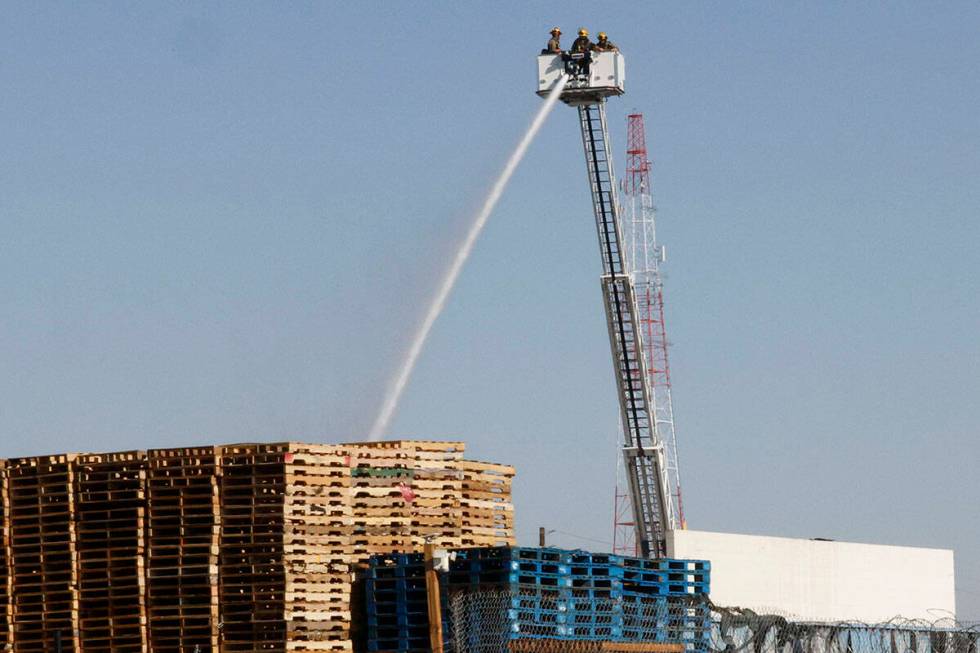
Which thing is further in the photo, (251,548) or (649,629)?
(649,629)

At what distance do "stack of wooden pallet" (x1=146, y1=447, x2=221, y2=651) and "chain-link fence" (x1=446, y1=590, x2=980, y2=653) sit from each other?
3.63 metres

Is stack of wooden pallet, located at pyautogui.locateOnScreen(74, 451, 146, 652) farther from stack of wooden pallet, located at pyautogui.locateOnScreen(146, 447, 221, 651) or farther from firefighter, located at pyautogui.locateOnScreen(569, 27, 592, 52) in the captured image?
firefighter, located at pyautogui.locateOnScreen(569, 27, 592, 52)

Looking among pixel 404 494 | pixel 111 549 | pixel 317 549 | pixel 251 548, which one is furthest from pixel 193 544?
pixel 404 494

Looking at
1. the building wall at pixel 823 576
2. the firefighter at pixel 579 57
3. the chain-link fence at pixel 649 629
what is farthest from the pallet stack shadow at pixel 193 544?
the firefighter at pixel 579 57

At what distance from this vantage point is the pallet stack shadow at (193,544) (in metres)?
25.9

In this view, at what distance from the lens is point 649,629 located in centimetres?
2617

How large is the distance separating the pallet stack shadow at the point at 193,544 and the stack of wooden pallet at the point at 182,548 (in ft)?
0.07

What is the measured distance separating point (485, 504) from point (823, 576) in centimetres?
1244

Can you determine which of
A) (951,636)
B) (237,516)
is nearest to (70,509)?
(237,516)

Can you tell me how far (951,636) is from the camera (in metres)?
30.1

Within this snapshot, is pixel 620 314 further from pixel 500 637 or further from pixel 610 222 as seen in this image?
pixel 500 637

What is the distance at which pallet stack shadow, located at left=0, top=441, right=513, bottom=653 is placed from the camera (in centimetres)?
2591

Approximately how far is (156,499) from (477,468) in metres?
5.09

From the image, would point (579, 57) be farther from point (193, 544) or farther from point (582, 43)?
point (193, 544)
